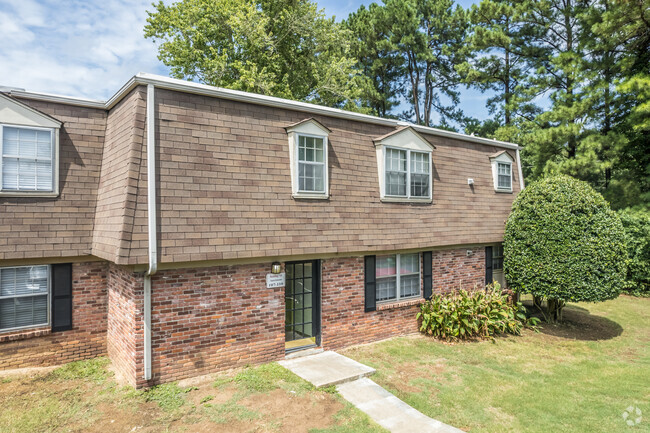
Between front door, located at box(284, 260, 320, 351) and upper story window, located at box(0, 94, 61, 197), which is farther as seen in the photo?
front door, located at box(284, 260, 320, 351)

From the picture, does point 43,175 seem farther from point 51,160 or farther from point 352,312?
point 352,312

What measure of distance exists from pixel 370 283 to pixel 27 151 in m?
7.54

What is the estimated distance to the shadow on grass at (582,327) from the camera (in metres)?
10.4

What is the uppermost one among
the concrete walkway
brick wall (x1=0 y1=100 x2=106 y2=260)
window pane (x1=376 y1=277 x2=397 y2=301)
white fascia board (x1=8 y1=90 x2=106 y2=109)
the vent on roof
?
the vent on roof

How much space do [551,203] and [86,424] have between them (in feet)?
36.7

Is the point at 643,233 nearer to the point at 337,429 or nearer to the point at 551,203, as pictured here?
the point at 551,203

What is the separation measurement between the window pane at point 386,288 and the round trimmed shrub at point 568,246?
376cm

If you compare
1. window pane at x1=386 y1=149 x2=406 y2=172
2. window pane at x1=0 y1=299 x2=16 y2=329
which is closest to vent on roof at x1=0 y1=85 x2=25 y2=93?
window pane at x1=0 y1=299 x2=16 y2=329

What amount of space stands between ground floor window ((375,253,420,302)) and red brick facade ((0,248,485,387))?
4.38 ft

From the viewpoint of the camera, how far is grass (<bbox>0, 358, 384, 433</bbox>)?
526 cm

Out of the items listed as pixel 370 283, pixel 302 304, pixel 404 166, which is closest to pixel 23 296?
pixel 302 304

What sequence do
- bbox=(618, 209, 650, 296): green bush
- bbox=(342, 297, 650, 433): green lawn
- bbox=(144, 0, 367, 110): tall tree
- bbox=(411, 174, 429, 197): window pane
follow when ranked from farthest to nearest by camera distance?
bbox=(144, 0, 367, 110): tall tree → bbox=(618, 209, 650, 296): green bush → bbox=(411, 174, 429, 197): window pane → bbox=(342, 297, 650, 433): green lawn

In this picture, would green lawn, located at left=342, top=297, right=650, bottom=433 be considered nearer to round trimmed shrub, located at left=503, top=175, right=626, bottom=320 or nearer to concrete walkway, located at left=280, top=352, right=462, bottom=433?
concrete walkway, located at left=280, top=352, right=462, bottom=433

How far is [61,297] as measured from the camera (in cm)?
722
